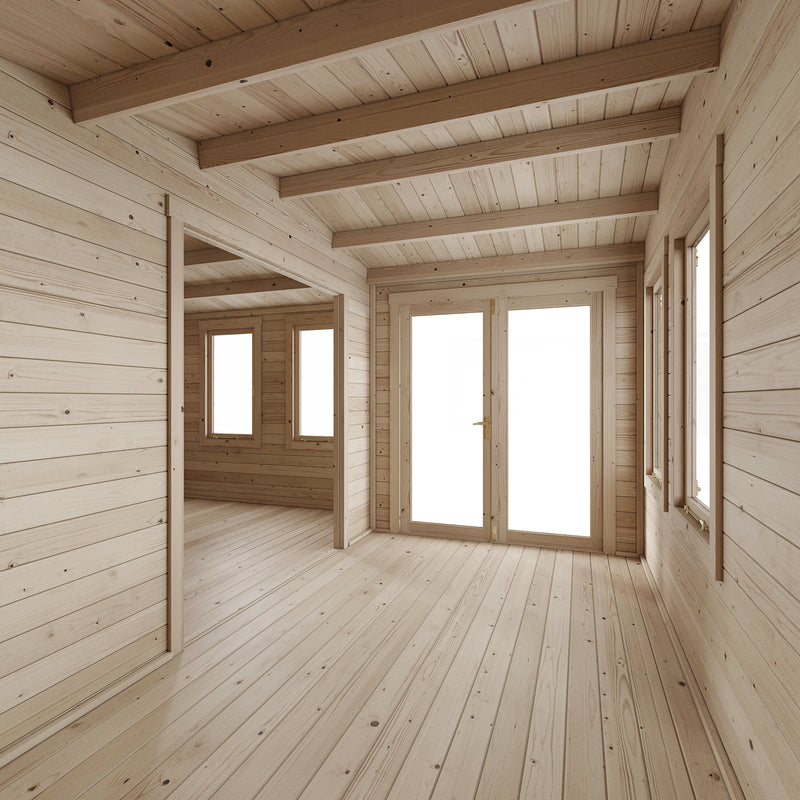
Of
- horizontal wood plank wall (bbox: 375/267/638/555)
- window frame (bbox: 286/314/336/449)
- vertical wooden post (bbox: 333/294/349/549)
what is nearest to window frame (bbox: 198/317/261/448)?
window frame (bbox: 286/314/336/449)

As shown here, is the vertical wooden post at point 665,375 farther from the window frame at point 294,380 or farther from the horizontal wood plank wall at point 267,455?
the window frame at point 294,380

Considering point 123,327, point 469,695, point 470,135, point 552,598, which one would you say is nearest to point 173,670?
point 469,695

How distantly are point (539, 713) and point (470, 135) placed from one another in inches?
107

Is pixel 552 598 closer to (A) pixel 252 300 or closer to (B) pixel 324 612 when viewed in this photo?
(B) pixel 324 612

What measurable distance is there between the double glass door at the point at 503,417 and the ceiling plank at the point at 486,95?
2.20 m

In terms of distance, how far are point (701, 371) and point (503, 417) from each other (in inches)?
79.1

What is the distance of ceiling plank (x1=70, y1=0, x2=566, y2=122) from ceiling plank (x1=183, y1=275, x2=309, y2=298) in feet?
10.0

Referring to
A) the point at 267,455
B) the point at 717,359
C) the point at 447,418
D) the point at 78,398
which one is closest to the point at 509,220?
the point at 447,418

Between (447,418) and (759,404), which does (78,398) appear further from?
(447,418)

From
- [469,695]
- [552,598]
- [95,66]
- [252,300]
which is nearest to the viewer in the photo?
[95,66]

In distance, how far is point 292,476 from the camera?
5863 mm

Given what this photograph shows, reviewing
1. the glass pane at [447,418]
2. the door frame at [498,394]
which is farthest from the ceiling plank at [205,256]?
the glass pane at [447,418]

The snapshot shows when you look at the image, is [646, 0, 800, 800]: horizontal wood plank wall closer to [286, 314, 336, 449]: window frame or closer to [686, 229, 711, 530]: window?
[686, 229, 711, 530]: window

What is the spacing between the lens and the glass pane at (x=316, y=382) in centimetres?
581
